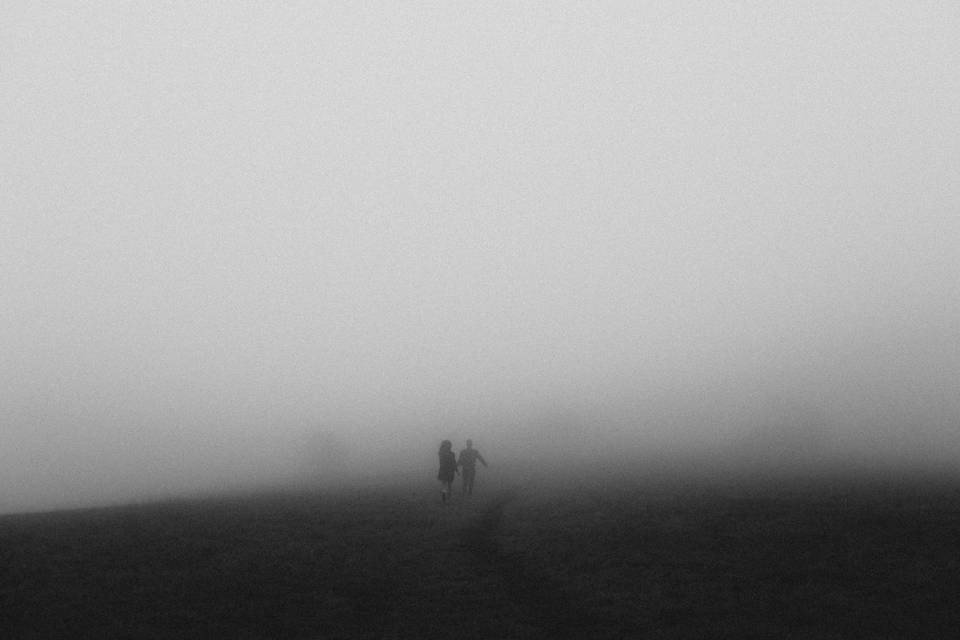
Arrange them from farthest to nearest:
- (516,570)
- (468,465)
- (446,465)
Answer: (468,465) → (446,465) → (516,570)

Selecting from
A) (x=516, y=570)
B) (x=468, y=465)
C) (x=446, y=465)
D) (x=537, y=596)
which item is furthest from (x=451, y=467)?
(x=537, y=596)

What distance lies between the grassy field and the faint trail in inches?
2.8

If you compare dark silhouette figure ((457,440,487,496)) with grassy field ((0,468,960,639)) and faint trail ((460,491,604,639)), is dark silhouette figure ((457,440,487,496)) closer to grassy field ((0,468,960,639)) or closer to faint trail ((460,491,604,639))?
grassy field ((0,468,960,639))

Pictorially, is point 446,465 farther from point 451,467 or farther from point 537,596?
point 537,596

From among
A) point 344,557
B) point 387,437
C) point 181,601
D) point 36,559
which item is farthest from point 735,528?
point 387,437

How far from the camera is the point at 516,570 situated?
2320 cm

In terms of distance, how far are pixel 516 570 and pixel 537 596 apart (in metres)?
2.65

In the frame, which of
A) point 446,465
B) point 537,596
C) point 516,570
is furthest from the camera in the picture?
point 446,465

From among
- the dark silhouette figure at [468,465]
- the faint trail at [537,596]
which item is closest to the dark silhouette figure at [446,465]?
the dark silhouette figure at [468,465]

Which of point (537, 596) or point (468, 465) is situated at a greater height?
point (468, 465)

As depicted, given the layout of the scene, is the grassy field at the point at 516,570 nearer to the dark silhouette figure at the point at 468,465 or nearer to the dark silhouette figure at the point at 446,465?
the dark silhouette figure at the point at 446,465

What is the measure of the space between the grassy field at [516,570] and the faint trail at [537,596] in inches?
2.8

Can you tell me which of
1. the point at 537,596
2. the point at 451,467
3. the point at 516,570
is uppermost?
the point at 451,467

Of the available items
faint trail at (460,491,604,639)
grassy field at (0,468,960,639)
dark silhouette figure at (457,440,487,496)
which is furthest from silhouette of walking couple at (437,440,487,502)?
faint trail at (460,491,604,639)
